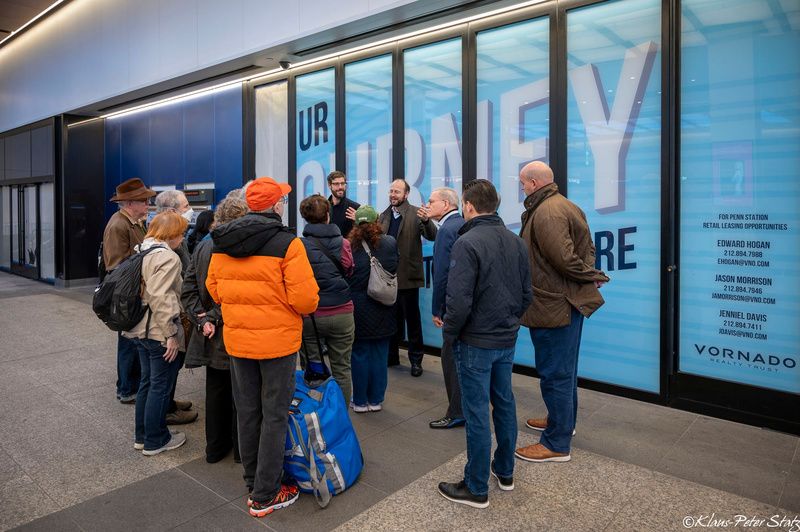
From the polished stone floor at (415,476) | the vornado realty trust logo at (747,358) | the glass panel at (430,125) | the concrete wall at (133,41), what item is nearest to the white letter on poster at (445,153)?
the glass panel at (430,125)

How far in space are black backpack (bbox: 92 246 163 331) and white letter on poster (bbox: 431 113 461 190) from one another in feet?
10.8

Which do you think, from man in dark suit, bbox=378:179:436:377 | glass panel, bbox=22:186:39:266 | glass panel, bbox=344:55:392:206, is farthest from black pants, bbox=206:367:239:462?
glass panel, bbox=22:186:39:266

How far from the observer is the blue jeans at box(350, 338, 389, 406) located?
14.0 ft

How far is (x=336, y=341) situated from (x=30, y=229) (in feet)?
39.9

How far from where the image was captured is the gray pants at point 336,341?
366 centimetres

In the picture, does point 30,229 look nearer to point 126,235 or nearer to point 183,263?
point 126,235

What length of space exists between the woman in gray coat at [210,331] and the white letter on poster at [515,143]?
292 centimetres

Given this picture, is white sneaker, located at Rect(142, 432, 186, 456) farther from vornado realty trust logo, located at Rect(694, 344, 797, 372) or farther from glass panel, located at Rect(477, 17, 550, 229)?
vornado realty trust logo, located at Rect(694, 344, 797, 372)

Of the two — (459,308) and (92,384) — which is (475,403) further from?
(92,384)

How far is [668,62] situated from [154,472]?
479cm

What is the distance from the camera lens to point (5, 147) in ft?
44.6

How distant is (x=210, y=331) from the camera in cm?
327

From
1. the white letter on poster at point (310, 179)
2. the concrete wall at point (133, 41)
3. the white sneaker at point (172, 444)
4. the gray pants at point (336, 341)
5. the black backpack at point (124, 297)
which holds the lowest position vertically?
the white sneaker at point (172, 444)

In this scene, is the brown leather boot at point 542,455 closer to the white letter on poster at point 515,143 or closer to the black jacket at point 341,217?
the white letter on poster at point 515,143
